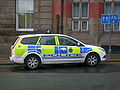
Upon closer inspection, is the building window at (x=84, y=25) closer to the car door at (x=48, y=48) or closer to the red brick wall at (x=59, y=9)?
the red brick wall at (x=59, y=9)

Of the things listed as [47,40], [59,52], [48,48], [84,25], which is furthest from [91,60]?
[84,25]

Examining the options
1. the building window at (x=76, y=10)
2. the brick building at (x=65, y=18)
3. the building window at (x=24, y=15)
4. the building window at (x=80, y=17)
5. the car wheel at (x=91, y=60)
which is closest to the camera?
the car wheel at (x=91, y=60)

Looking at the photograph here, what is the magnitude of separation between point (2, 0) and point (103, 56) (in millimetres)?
9160

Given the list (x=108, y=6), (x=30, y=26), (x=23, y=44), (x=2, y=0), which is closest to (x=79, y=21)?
(x=108, y=6)

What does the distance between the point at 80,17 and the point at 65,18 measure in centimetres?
115

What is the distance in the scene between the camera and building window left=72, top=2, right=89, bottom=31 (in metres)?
15.5

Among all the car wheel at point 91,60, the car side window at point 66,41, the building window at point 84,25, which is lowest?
the car wheel at point 91,60

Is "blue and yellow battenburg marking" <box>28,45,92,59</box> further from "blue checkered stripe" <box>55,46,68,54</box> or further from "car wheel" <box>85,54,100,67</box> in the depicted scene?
"car wheel" <box>85,54,100,67</box>

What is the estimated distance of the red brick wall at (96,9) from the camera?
15117 millimetres

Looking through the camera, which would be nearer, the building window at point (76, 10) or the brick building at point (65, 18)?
the brick building at point (65, 18)

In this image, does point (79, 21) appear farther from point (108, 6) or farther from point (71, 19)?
point (108, 6)

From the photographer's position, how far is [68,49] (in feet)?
31.1

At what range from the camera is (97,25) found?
599 inches

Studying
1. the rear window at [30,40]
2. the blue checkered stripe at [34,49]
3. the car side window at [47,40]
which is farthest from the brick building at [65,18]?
the blue checkered stripe at [34,49]
